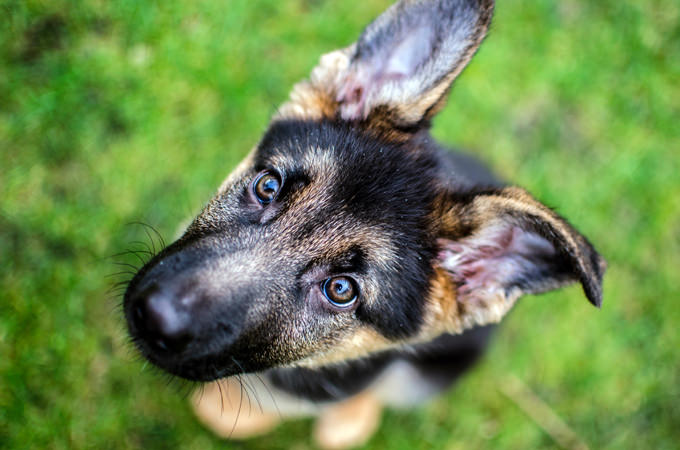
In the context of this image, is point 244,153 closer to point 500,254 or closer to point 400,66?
point 400,66

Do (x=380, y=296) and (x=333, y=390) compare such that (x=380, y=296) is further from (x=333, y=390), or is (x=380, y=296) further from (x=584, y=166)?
(x=584, y=166)

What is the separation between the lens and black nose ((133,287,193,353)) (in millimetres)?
2162

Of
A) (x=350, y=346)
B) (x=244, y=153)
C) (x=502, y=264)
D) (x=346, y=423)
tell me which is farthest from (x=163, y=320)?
(x=244, y=153)

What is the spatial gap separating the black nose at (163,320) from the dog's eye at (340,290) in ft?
2.50

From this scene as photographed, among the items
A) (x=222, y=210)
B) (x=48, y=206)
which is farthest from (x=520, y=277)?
(x=48, y=206)

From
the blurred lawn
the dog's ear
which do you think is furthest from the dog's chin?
the blurred lawn

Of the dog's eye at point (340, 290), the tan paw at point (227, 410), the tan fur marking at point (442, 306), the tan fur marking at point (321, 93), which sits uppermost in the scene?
the tan fur marking at point (321, 93)

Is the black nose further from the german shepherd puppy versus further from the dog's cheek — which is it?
the dog's cheek

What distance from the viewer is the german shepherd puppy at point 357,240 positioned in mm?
2354

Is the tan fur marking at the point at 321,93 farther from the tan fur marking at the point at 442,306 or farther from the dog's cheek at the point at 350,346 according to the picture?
the dog's cheek at the point at 350,346

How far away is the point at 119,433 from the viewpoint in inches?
154

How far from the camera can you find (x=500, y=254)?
2805 millimetres

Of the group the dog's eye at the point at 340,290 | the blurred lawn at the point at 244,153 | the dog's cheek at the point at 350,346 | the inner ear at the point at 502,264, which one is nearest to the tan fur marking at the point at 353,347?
the dog's cheek at the point at 350,346

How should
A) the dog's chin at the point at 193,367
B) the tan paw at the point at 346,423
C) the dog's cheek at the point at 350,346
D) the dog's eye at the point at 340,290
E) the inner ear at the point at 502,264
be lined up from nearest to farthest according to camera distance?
the dog's chin at the point at 193,367 < the inner ear at the point at 502,264 < the dog's eye at the point at 340,290 < the dog's cheek at the point at 350,346 < the tan paw at the point at 346,423
